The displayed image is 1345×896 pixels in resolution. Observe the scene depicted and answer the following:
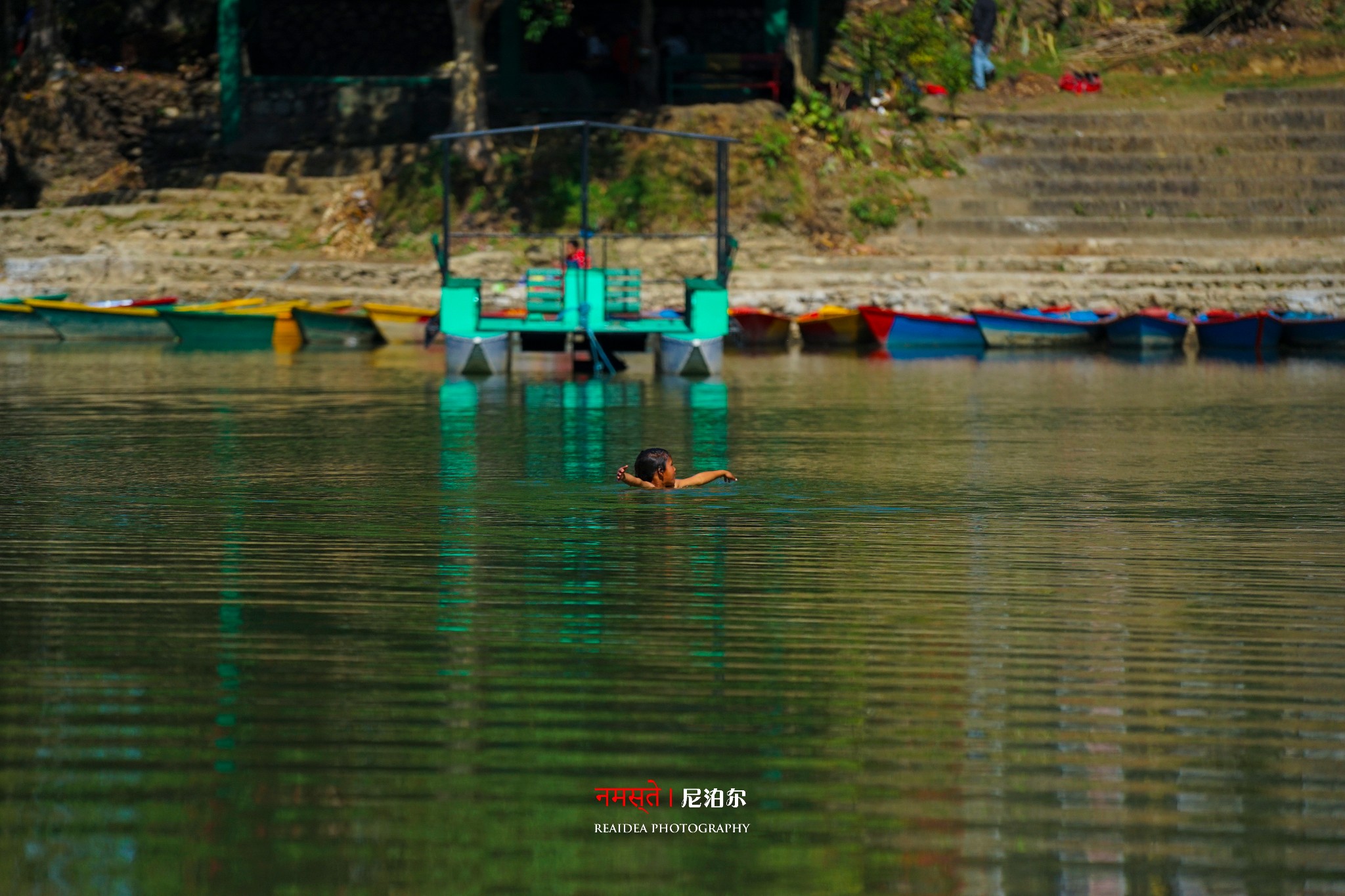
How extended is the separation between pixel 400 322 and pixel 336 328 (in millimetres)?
1197

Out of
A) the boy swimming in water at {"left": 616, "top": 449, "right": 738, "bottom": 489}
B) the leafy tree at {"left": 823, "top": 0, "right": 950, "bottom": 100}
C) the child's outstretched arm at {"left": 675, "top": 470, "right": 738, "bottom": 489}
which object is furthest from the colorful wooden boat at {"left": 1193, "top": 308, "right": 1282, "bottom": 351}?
the boy swimming in water at {"left": 616, "top": 449, "right": 738, "bottom": 489}

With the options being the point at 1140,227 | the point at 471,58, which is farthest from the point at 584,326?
the point at 1140,227

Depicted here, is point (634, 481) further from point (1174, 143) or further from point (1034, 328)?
point (1174, 143)

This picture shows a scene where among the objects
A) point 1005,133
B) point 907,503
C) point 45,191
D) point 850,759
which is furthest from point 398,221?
point 850,759

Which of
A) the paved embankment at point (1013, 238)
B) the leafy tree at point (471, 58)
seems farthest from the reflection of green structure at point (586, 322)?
the leafy tree at point (471, 58)

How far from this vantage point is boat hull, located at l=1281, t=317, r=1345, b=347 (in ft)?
104

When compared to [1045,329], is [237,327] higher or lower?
higher

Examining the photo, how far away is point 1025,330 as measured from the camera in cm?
3186

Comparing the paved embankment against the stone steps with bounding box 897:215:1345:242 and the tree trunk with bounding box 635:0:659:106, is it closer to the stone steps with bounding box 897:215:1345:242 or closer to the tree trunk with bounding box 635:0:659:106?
the stone steps with bounding box 897:215:1345:242

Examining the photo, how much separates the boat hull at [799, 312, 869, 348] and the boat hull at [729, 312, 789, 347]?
15.4 inches

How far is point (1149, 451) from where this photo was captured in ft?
53.0

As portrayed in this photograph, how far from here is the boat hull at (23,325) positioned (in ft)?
107

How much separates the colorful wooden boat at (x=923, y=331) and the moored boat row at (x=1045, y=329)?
1cm

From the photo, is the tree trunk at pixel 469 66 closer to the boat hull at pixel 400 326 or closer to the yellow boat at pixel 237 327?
the boat hull at pixel 400 326
